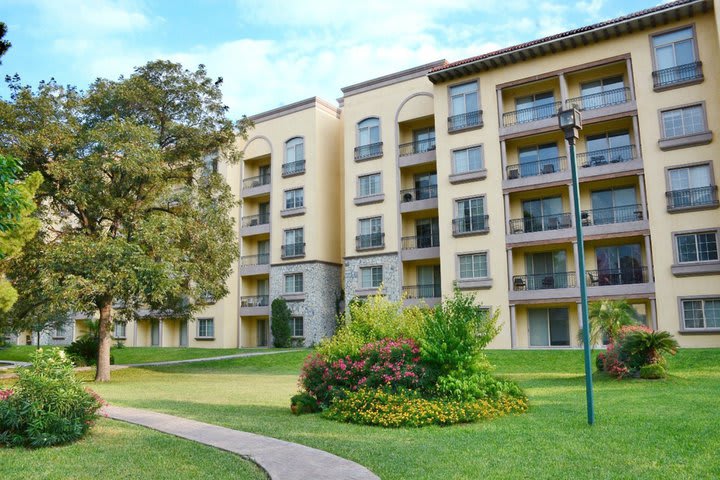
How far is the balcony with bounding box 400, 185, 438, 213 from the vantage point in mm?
34875

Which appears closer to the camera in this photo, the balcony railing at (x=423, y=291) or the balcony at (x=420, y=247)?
the balcony at (x=420, y=247)

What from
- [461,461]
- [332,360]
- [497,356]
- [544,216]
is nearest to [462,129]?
[544,216]

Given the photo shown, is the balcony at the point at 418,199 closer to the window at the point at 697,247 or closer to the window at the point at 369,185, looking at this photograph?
the window at the point at 369,185

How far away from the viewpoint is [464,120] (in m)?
32.8

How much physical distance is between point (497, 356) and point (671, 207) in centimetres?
1089

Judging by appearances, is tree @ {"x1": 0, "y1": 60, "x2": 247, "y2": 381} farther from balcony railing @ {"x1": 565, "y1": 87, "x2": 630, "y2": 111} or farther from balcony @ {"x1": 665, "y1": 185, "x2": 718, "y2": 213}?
balcony @ {"x1": 665, "y1": 185, "x2": 718, "y2": 213}

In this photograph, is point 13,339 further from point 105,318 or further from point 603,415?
point 603,415

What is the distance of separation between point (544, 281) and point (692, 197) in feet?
26.6

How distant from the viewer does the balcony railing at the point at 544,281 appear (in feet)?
98.1

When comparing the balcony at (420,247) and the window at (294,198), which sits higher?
the window at (294,198)

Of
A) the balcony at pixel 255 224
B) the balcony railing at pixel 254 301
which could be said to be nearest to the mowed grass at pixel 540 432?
the balcony railing at pixel 254 301

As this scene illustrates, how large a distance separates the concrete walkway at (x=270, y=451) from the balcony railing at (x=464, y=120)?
25.0 metres

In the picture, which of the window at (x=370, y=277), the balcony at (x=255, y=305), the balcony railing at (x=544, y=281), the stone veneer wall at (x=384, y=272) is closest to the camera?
A: the balcony railing at (x=544, y=281)

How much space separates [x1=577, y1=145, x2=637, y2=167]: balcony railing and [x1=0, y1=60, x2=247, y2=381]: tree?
17.9m
